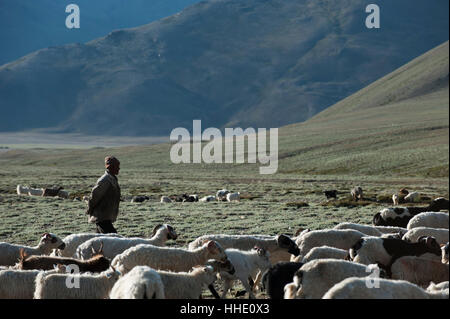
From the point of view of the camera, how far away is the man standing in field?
1131 cm

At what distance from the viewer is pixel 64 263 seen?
32.9ft

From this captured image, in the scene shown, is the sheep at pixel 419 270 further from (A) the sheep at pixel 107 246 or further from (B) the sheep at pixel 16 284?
(B) the sheep at pixel 16 284

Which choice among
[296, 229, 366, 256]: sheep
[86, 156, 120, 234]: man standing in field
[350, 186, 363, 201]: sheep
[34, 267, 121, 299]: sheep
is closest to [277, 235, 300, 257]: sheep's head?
[296, 229, 366, 256]: sheep

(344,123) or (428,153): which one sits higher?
(344,123)

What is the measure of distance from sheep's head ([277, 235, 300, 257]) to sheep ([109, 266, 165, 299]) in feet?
14.0

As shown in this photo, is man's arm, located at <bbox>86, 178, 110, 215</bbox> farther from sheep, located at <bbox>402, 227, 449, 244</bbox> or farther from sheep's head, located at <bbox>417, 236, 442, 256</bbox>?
sheep, located at <bbox>402, 227, 449, 244</bbox>

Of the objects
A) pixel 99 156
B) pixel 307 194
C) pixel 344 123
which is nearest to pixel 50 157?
pixel 99 156

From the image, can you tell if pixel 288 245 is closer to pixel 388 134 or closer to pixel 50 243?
pixel 50 243

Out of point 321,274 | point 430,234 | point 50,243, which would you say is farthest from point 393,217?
point 321,274

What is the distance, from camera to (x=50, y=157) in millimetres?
133250

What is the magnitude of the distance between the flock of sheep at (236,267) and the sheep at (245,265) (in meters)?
0.02

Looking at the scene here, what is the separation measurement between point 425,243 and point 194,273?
14.7 ft
